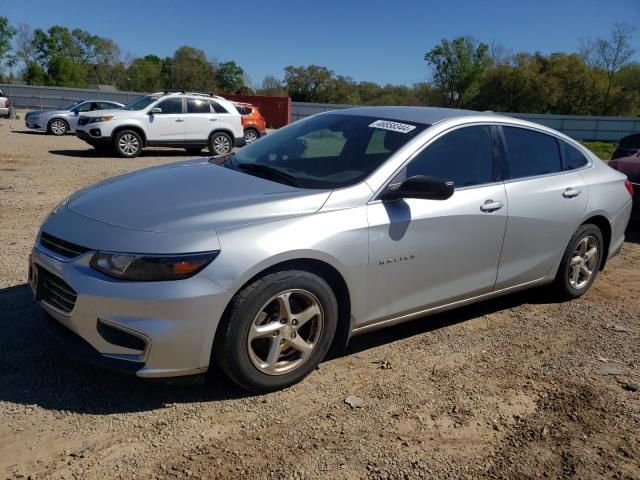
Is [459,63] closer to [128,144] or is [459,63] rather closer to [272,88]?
[272,88]

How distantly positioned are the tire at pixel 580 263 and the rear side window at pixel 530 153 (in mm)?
646

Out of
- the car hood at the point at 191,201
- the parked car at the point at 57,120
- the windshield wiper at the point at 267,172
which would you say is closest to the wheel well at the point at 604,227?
the windshield wiper at the point at 267,172

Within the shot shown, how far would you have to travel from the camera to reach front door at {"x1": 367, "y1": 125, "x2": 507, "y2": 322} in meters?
3.55

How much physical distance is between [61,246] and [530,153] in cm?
349

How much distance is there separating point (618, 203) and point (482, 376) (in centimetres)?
254

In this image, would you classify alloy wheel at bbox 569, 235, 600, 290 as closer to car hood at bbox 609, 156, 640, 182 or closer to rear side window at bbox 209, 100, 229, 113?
car hood at bbox 609, 156, 640, 182

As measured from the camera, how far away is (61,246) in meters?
3.15

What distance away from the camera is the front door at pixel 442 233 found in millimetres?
3549

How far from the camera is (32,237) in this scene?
6.25 meters

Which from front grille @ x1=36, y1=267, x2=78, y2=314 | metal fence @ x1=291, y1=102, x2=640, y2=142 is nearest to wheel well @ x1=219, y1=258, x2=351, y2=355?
front grille @ x1=36, y1=267, x2=78, y2=314

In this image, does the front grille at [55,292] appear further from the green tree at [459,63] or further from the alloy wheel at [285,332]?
the green tree at [459,63]

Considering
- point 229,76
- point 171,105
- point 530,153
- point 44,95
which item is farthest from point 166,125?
point 229,76

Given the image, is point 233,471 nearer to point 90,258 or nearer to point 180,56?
point 90,258

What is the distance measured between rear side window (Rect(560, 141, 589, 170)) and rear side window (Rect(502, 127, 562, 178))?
85mm
